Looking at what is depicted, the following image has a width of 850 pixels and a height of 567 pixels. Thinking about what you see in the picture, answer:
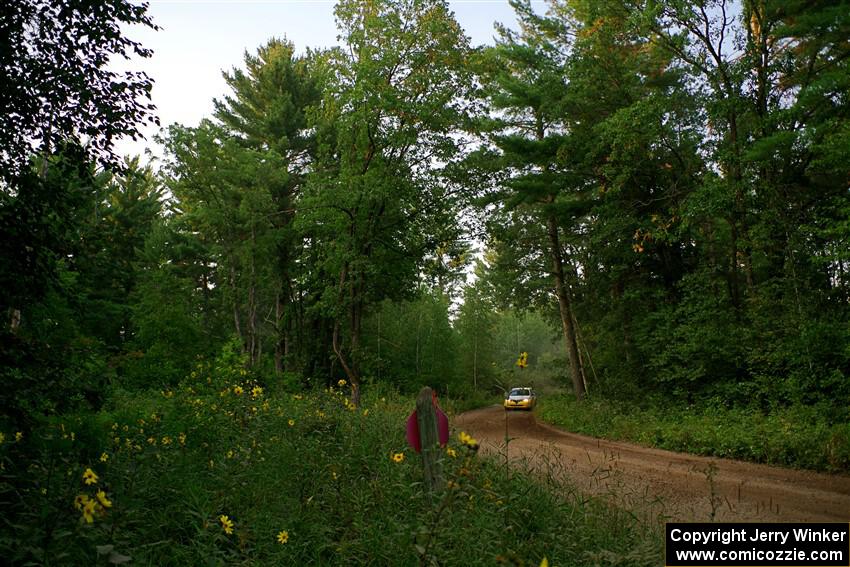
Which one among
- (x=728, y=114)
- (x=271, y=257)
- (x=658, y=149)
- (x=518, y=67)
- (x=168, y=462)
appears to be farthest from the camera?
(x=271, y=257)

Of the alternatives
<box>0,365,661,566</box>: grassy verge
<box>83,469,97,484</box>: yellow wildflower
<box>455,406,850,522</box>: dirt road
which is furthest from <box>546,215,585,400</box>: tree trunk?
<box>83,469,97,484</box>: yellow wildflower

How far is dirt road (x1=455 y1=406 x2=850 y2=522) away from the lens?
6.25 metres

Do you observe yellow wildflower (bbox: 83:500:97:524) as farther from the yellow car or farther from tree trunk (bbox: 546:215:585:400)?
the yellow car

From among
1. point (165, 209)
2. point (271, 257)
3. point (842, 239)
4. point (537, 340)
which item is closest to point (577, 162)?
point (842, 239)

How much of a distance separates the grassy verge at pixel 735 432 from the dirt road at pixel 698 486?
43 cm

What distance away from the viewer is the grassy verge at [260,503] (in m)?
3.21

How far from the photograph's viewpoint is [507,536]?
4258 millimetres

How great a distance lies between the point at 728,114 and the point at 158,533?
1581cm

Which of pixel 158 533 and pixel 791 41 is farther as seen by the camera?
pixel 791 41

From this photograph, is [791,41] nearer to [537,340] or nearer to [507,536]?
[507,536]

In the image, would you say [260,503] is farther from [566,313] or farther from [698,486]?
[566,313]

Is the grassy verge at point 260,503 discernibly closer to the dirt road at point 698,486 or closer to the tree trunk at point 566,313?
the dirt road at point 698,486

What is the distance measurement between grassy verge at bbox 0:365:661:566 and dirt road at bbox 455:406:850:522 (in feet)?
2.36

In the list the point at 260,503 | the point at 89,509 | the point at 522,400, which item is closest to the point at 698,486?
the point at 260,503
